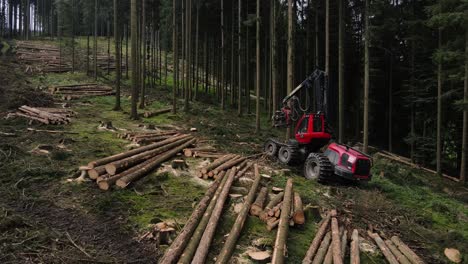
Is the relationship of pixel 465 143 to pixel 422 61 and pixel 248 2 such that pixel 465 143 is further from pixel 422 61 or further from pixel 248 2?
pixel 248 2

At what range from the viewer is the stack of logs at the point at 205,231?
216 inches

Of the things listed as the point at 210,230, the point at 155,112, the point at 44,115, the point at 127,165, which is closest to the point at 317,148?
the point at 127,165

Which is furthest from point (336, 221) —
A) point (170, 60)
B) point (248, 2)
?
point (170, 60)

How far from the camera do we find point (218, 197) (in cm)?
787

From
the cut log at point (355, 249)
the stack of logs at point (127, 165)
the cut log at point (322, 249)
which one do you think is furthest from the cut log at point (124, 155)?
the cut log at point (355, 249)

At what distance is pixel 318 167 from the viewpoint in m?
10.8

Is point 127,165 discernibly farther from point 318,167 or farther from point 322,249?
point 318,167

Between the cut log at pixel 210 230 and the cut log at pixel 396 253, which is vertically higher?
the cut log at pixel 210 230

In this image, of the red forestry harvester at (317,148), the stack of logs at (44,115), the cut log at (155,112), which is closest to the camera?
the red forestry harvester at (317,148)

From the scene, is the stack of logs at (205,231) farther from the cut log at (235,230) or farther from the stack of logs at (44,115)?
the stack of logs at (44,115)

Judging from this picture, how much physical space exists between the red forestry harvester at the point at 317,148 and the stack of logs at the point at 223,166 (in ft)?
6.22

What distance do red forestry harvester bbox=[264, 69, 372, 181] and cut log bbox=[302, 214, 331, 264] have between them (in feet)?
10.0

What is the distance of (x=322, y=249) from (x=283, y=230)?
0.76 metres

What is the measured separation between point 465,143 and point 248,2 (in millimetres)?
17522
